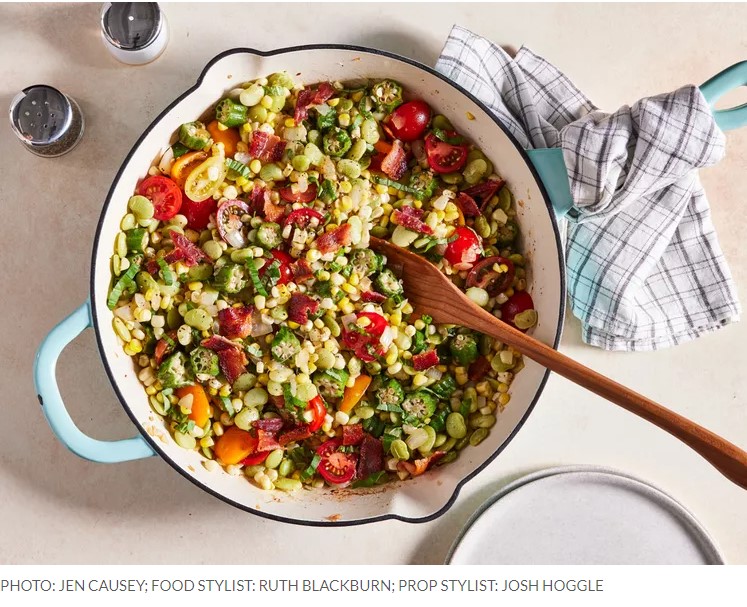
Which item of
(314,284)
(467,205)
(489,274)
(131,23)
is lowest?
(314,284)

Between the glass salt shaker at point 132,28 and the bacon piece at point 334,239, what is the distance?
802 mm

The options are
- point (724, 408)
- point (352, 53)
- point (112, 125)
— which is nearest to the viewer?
point (352, 53)

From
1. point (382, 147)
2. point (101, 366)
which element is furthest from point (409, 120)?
point (101, 366)

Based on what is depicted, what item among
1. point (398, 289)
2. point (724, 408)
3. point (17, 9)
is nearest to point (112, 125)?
point (17, 9)

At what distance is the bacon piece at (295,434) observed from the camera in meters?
2.07

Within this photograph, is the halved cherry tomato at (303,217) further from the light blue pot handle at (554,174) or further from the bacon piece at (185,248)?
the light blue pot handle at (554,174)

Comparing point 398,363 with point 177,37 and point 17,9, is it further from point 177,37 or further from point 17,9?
point 17,9

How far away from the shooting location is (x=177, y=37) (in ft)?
7.43

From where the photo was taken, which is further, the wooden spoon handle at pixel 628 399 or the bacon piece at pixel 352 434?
the bacon piece at pixel 352 434

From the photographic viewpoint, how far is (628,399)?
1.80 meters

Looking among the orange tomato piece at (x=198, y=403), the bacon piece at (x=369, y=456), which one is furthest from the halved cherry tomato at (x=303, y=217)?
the bacon piece at (x=369, y=456)

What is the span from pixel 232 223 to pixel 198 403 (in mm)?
521

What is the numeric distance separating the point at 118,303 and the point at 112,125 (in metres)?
0.59

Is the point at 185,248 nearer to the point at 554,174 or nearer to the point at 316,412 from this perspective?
the point at 316,412
